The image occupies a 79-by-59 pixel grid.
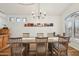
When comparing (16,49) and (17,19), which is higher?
(17,19)

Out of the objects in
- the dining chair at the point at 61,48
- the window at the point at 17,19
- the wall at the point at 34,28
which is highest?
the window at the point at 17,19

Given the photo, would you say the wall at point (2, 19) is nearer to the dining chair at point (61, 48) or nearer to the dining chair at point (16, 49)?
the dining chair at point (16, 49)

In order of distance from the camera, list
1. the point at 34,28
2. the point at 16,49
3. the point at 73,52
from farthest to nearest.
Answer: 1. the point at 16,49
2. the point at 34,28
3. the point at 73,52

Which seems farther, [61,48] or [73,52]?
[61,48]

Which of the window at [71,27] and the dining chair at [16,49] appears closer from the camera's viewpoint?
the dining chair at [16,49]

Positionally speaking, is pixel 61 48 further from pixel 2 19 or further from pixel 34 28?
pixel 2 19

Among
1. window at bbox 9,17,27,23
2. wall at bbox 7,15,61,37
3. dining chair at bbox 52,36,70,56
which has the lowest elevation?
dining chair at bbox 52,36,70,56

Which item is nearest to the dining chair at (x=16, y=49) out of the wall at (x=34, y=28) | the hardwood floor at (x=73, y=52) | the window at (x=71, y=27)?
the wall at (x=34, y=28)

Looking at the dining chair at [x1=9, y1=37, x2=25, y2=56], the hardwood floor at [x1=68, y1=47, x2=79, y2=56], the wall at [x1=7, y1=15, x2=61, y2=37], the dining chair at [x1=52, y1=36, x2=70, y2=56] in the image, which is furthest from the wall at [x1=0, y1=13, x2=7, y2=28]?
the hardwood floor at [x1=68, y1=47, x2=79, y2=56]

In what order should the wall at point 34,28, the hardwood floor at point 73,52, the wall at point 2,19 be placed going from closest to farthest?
1. the hardwood floor at point 73,52
2. the wall at point 2,19
3. the wall at point 34,28

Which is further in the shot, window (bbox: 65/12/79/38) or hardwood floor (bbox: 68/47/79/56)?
window (bbox: 65/12/79/38)

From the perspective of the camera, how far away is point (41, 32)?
217 centimetres

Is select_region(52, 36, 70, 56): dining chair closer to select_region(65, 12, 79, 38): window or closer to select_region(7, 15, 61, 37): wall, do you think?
select_region(65, 12, 79, 38): window

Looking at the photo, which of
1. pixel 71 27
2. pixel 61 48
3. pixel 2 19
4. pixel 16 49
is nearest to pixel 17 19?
pixel 2 19
